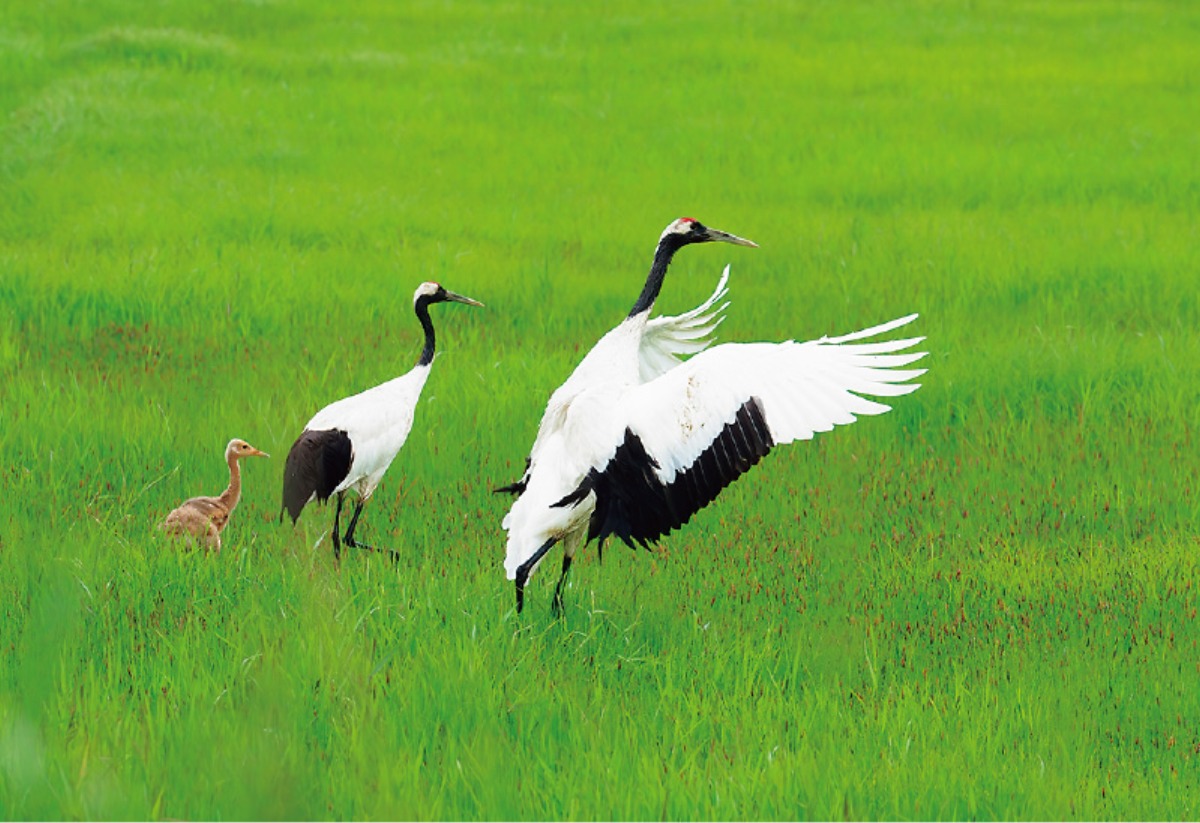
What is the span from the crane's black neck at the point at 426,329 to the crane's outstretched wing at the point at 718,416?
1.88m

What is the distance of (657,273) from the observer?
6.94 m

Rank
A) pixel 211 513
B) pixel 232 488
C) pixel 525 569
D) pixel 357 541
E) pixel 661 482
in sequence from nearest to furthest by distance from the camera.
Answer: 1. pixel 661 482
2. pixel 525 569
3. pixel 211 513
4. pixel 232 488
5. pixel 357 541

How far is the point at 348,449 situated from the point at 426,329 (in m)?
1.07

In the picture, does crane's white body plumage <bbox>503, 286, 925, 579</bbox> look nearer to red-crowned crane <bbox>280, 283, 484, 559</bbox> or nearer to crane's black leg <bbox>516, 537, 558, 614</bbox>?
crane's black leg <bbox>516, 537, 558, 614</bbox>

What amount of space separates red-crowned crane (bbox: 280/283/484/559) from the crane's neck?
220mm

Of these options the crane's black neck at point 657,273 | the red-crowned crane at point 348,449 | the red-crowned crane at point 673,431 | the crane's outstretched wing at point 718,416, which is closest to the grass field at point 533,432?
the red-crowned crane at point 348,449

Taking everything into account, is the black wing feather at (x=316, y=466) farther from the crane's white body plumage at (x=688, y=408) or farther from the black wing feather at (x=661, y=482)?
the black wing feather at (x=661, y=482)

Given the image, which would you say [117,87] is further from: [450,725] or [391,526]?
[450,725]

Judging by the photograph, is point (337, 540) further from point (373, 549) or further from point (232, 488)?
point (232, 488)

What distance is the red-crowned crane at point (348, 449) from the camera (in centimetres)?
704

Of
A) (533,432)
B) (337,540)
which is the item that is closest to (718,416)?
(337,540)

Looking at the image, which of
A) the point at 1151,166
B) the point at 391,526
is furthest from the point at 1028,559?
the point at 1151,166

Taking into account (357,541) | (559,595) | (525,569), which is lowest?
(357,541)

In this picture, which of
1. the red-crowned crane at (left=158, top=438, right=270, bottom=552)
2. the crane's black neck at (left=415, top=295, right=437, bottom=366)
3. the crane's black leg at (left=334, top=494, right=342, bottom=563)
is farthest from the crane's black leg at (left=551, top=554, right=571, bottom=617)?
the crane's black neck at (left=415, top=295, right=437, bottom=366)
